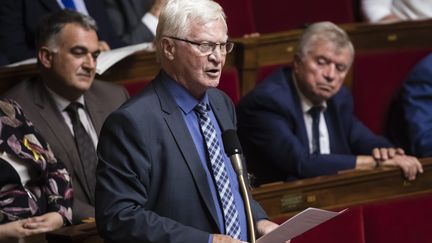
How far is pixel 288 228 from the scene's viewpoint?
1.13 metres

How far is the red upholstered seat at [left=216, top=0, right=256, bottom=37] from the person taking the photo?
245cm

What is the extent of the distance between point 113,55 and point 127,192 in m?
0.96

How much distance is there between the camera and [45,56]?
190 centimetres

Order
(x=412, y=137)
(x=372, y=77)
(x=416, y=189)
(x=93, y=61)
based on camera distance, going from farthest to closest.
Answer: (x=372, y=77) < (x=412, y=137) < (x=93, y=61) < (x=416, y=189)

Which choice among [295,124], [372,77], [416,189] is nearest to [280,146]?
[295,124]

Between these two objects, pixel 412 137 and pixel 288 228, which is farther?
pixel 412 137

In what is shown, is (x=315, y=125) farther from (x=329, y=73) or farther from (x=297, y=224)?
(x=297, y=224)

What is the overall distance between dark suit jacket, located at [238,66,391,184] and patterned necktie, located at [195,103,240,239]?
737 mm

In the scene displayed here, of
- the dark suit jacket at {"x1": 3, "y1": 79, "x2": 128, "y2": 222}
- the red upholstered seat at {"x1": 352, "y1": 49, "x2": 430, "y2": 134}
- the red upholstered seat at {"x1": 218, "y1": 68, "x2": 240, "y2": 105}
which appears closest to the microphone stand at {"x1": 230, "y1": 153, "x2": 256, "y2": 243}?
the dark suit jacket at {"x1": 3, "y1": 79, "x2": 128, "y2": 222}

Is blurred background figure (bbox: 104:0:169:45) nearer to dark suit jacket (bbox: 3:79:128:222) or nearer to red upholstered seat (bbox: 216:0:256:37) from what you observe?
red upholstered seat (bbox: 216:0:256:37)

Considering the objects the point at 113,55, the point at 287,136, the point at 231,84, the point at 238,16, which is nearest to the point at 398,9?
the point at 238,16

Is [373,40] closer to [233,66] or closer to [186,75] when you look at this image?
[233,66]

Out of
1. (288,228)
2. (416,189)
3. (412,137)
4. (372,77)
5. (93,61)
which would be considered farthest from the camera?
(372,77)

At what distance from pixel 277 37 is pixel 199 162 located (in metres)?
1.14
